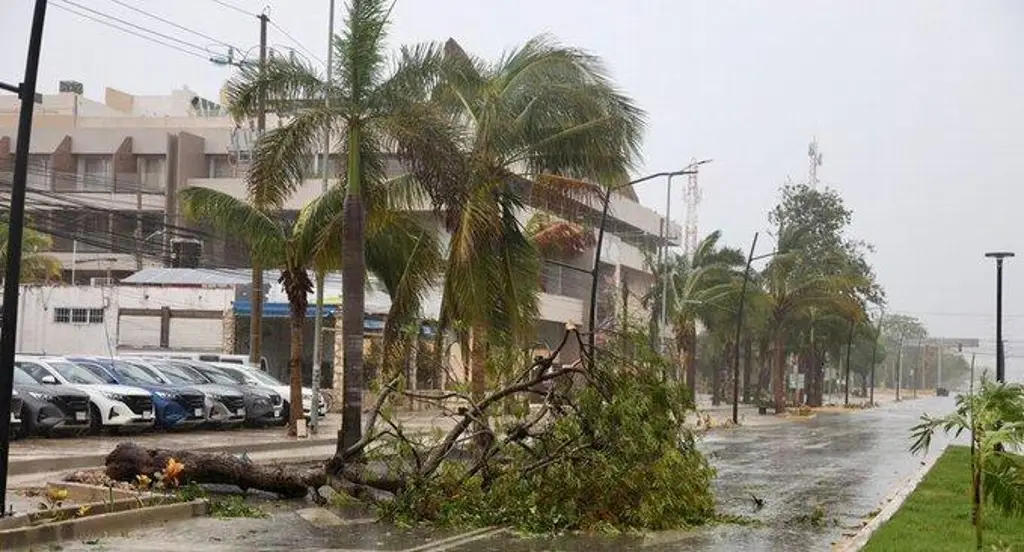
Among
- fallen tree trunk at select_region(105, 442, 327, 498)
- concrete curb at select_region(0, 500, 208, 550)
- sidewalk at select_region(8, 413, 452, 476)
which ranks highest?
fallen tree trunk at select_region(105, 442, 327, 498)

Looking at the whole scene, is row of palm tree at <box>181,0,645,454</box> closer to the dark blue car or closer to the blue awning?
the dark blue car

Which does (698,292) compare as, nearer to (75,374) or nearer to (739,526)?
(75,374)

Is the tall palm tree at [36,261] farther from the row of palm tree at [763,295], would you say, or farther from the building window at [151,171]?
the row of palm tree at [763,295]

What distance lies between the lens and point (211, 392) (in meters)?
30.5

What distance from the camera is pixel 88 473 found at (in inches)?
671

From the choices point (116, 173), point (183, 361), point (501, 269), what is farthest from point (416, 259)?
point (116, 173)

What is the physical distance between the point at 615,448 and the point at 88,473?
24.5 feet

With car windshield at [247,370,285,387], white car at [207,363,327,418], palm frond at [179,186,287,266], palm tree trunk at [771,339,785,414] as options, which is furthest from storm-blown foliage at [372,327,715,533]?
palm tree trunk at [771,339,785,414]

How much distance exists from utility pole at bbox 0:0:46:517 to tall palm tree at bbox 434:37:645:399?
1047 cm

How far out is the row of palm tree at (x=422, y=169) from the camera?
20.5m

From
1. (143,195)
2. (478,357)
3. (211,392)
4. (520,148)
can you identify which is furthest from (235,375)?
(143,195)

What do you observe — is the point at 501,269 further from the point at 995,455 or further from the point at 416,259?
the point at 995,455

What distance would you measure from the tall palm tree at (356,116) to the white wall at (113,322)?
30.3 meters

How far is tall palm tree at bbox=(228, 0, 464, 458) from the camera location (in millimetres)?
20281
